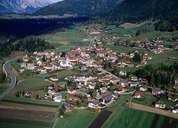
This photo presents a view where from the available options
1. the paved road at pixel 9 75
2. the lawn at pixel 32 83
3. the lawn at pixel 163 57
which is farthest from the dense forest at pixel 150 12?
the lawn at pixel 32 83

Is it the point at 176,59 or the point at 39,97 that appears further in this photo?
the point at 176,59

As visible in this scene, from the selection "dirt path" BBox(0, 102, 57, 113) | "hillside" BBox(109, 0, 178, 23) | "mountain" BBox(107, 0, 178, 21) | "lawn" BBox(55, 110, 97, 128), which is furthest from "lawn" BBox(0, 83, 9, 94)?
"mountain" BBox(107, 0, 178, 21)

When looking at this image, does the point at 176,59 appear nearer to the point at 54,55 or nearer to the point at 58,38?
the point at 54,55

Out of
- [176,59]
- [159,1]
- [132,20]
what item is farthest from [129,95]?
[159,1]

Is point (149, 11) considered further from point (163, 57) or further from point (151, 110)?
point (151, 110)

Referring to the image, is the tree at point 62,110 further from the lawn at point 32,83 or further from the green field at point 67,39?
the green field at point 67,39

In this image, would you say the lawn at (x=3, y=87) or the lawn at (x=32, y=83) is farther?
the lawn at (x=32, y=83)
